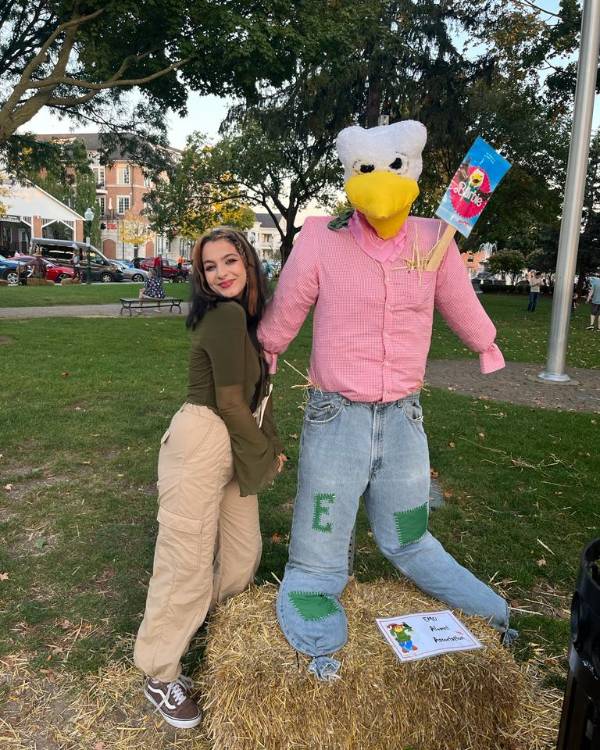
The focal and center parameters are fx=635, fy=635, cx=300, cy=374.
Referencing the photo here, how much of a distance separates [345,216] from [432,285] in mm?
410

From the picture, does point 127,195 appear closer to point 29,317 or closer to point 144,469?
point 29,317

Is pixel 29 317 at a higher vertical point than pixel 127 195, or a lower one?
lower

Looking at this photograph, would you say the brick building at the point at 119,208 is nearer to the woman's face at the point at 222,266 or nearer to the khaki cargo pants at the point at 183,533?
the woman's face at the point at 222,266

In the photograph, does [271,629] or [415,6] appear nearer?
[271,629]

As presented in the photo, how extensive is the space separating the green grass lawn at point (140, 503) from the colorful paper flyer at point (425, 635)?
762mm

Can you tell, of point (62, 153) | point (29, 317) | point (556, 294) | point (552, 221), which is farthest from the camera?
point (552, 221)

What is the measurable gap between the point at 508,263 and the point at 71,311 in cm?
3740

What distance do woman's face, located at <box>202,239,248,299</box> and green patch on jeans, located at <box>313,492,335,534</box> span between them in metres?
0.80

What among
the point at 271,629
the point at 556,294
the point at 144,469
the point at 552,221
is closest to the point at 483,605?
the point at 271,629

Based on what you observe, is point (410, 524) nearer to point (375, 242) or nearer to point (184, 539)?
point (184, 539)

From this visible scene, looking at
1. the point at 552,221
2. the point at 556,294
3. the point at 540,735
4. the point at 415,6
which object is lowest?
the point at 540,735

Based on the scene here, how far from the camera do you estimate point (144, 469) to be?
479cm

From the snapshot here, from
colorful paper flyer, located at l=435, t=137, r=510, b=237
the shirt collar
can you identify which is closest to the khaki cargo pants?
the shirt collar

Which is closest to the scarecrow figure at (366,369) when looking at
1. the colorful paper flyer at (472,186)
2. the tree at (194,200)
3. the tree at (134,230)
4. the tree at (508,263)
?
the colorful paper flyer at (472,186)
